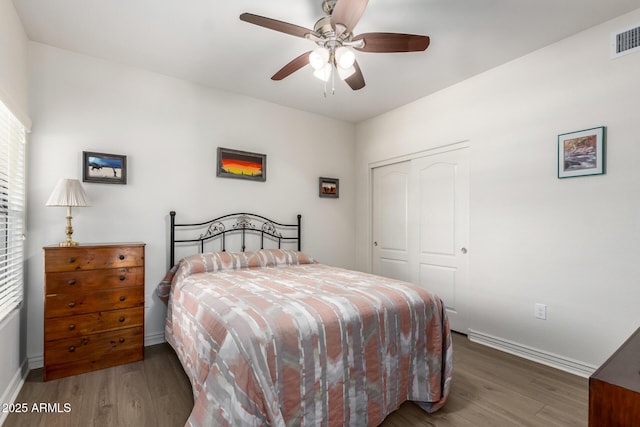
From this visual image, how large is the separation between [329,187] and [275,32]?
216cm

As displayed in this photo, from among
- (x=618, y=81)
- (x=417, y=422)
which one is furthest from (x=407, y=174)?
(x=417, y=422)

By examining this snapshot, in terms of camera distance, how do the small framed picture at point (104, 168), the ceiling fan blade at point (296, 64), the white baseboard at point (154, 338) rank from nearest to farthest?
1. the ceiling fan blade at point (296, 64)
2. the small framed picture at point (104, 168)
3. the white baseboard at point (154, 338)

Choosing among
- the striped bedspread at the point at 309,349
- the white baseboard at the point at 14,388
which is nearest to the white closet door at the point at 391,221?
the striped bedspread at the point at 309,349

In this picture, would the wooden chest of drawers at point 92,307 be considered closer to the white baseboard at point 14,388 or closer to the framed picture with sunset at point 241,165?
the white baseboard at point 14,388

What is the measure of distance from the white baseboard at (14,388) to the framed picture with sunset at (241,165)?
217cm

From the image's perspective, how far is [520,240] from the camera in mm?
2744

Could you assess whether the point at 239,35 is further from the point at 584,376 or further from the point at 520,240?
the point at 584,376

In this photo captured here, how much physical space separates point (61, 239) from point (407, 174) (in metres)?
3.51

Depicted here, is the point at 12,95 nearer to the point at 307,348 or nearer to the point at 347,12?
the point at 347,12

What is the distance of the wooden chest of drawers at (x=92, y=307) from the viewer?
88.1 inches

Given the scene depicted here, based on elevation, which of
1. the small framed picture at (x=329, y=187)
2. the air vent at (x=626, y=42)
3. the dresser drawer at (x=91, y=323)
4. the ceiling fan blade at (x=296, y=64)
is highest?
the air vent at (x=626, y=42)

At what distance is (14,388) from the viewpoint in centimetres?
206

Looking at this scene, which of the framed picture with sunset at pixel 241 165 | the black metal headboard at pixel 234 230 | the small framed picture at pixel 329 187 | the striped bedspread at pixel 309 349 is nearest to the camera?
the striped bedspread at pixel 309 349

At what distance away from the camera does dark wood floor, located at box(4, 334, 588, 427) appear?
5.96ft
